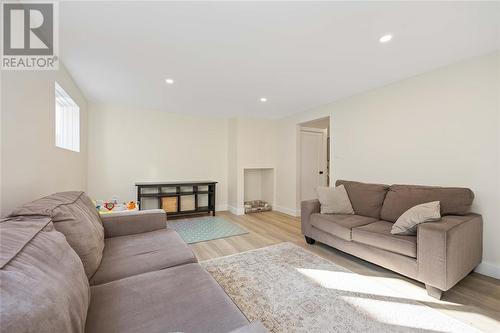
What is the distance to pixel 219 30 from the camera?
1780 mm

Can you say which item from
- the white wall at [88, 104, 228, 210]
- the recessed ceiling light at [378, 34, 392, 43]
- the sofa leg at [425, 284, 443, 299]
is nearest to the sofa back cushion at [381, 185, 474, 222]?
the sofa leg at [425, 284, 443, 299]

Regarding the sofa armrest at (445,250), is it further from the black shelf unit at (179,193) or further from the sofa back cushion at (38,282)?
the black shelf unit at (179,193)

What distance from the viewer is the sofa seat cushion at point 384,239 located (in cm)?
191

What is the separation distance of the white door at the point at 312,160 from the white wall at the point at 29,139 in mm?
4118

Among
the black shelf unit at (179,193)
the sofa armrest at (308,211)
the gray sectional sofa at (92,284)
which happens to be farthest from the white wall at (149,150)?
the gray sectional sofa at (92,284)

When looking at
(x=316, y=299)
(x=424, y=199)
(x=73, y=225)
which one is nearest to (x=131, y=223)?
(x=73, y=225)

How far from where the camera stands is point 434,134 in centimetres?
252

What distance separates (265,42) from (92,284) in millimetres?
2243

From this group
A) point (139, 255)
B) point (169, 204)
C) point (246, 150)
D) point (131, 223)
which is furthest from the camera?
point (246, 150)

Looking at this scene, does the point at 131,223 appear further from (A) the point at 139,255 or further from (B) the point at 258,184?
(B) the point at 258,184

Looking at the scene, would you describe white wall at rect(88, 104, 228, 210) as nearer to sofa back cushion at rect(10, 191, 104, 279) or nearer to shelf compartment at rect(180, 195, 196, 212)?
shelf compartment at rect(180, 195, 196, 212)

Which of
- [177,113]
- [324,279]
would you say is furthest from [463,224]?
[177,113]

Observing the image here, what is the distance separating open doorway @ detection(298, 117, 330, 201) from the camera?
15.7 feet

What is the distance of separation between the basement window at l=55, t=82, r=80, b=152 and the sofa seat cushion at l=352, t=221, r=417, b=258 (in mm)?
3669
